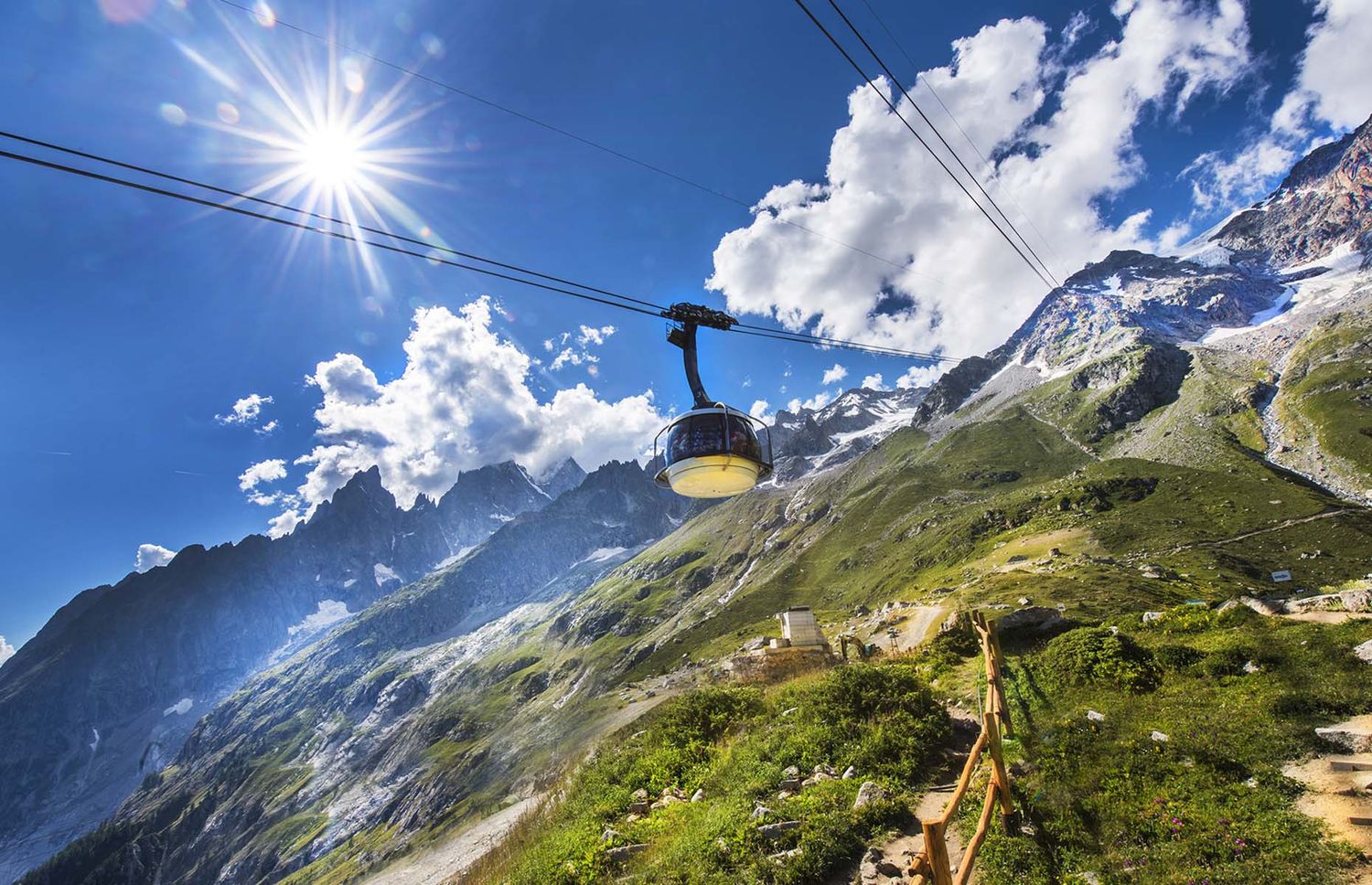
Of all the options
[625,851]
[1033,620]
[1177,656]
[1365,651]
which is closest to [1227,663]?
[1177,656]

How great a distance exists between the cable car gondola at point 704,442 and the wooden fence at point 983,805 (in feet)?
19.7

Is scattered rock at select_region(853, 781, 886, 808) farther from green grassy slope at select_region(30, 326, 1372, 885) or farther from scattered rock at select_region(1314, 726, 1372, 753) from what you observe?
scattered rock at select_region(1314, 726, 1372, 753)

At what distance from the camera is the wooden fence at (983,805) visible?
6.07 meters

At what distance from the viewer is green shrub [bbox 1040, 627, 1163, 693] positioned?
46.2 ft

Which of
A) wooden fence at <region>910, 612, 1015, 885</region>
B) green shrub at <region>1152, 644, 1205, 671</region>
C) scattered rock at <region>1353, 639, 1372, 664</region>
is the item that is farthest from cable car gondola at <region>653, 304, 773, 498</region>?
scattered rock at <region>1353, 639, 1372, 664</region>

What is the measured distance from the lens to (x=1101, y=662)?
1491 centimetres

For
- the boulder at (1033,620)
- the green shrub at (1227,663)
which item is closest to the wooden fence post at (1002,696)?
the boulder at (1033,620)

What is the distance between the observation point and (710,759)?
16547mm

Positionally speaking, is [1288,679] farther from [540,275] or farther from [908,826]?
[540,275]

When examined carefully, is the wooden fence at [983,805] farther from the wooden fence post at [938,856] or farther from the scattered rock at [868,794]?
the scattered rock at [868,794]

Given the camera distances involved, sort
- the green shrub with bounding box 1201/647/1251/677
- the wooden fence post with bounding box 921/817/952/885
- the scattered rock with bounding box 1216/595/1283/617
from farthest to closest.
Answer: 1. the scattered rock with bounding box 1216/595/1283/617
2. the green shrub with bounding box 1201/647/1251/677
3. the wooden fence post with bounding box 921/817/952/885

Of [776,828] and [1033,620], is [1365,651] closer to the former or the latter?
[1033,620]

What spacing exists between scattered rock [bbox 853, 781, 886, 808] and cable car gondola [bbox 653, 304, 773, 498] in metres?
6.47

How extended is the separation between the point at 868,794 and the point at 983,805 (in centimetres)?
208
